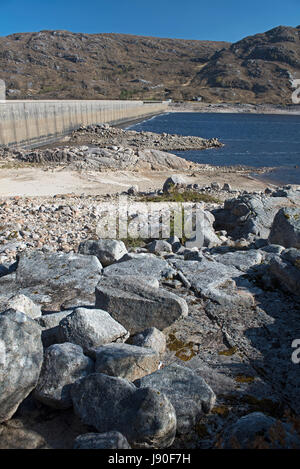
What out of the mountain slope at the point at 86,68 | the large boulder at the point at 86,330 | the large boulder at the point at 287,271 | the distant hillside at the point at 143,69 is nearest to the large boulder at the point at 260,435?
the large boulder at the point at 86,330

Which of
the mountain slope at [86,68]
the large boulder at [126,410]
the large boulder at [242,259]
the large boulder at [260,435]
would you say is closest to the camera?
the large boulder at [260,435]

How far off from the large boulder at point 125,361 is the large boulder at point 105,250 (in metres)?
3.12

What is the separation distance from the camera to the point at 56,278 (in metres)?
5.31

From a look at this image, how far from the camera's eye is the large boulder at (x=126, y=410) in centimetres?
239

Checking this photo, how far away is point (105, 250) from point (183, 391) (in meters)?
3.79

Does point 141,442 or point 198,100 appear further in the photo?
point 198,100

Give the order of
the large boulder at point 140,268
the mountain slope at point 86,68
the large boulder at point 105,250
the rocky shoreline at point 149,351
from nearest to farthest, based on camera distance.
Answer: the rocky shoreline at point 149,351 < the large boulder at point 140,268 < the large boulder at point 105,250 < the mountain slope at point 86,68

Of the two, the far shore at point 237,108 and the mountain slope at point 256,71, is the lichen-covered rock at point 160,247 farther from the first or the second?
the mountain slope at point 256,71

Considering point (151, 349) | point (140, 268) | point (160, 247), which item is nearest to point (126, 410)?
point (151, 349)

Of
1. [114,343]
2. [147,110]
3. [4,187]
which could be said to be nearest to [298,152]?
[4,187]
